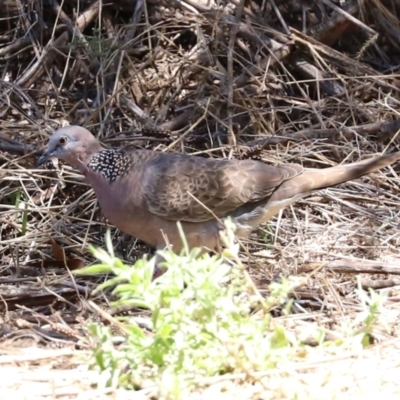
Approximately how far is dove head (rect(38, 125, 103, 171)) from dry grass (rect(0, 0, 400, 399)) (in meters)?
0.42

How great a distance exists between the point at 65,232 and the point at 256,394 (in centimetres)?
226

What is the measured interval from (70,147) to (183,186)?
21.8 inches

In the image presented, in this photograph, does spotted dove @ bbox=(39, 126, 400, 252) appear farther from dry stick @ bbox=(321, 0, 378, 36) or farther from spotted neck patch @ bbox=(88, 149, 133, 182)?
dry stick @ bbox=(321, 0, 378, 36)

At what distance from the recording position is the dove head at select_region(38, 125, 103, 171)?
12.9 feet

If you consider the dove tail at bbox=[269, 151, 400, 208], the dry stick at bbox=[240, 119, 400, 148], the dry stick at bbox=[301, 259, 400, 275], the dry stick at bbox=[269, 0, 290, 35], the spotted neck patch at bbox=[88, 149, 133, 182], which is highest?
the dry stick at bbox=[269, 0, 290, 35]

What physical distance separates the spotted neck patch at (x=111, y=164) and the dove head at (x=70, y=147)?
0.04 m

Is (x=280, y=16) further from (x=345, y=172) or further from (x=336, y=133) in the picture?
(x=345, y=172)

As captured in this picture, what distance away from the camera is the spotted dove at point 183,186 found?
150 inches

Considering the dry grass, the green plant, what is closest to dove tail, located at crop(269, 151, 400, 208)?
the dry grass

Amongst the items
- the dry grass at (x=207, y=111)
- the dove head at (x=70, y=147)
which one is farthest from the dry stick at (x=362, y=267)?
the dove head at (x=70, y=147)

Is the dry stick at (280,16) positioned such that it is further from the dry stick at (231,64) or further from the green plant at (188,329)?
the green plant at (188,329)

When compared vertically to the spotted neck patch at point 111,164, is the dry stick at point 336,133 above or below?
below

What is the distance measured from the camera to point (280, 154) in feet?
15.3

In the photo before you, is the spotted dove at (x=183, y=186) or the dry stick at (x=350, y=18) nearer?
the spotted dove at (x=183, y=186)
